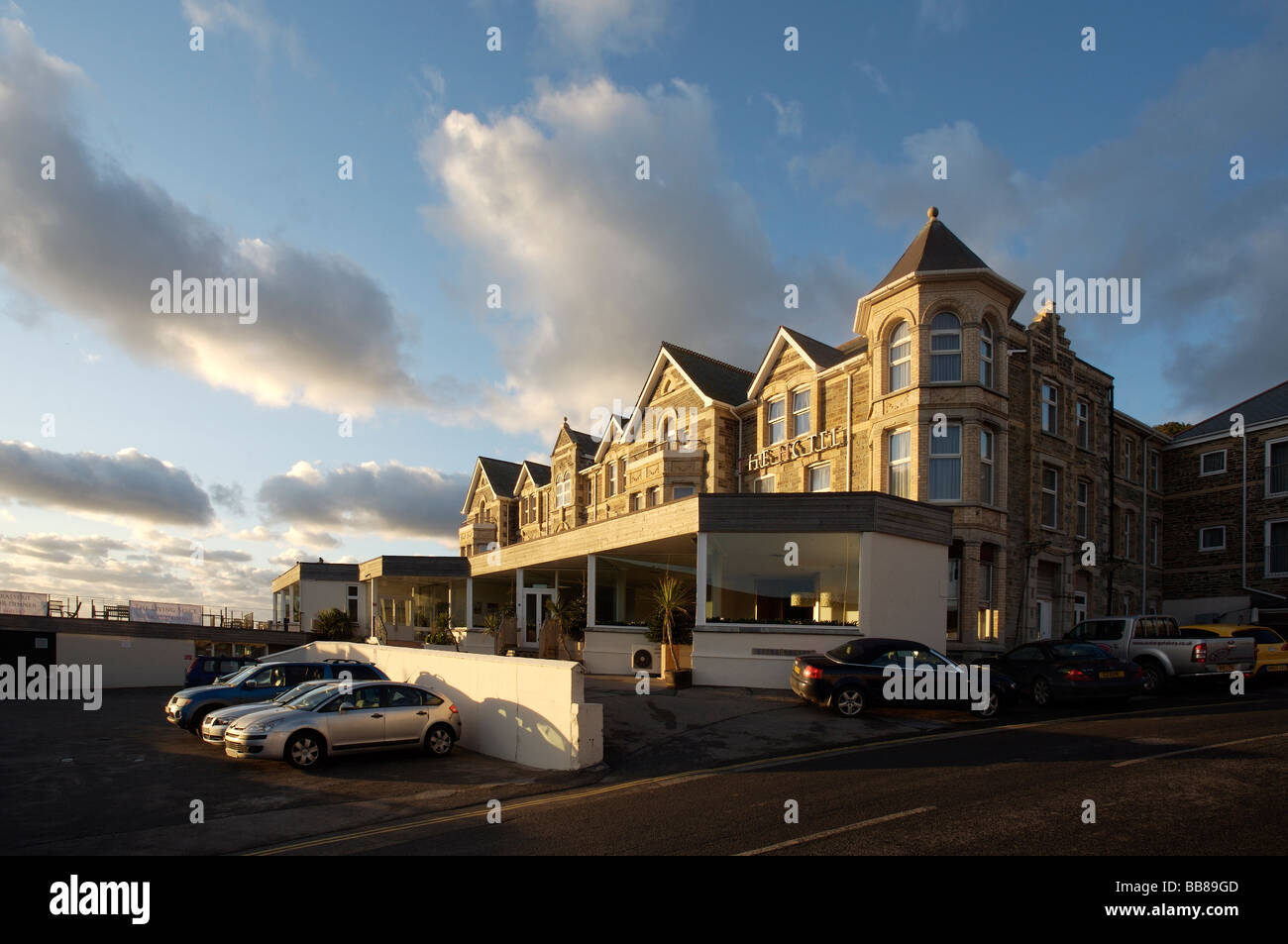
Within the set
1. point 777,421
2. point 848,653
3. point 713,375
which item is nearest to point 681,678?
point 848,653

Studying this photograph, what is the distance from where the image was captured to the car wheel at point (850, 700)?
17.0 meters

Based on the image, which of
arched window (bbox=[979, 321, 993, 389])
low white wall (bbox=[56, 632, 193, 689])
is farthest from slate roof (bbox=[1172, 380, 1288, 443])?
low white wall (bbox=[56, 632, 193, 689])

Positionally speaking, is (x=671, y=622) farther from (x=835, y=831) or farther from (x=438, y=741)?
(x=835, y=831)

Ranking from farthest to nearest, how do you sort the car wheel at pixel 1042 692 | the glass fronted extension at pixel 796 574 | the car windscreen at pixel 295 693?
the glass fronted extension at pixel 796 574 < the car wheel at pixel 1042 692 < the car windscreen at pixel 295 693

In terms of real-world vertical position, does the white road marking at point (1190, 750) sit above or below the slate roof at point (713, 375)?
below

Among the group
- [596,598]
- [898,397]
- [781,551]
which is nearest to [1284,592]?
[898,397]

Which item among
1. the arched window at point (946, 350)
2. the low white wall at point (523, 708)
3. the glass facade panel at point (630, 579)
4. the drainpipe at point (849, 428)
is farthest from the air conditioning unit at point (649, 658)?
the arched window at point (946, 350)

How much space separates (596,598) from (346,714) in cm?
1351

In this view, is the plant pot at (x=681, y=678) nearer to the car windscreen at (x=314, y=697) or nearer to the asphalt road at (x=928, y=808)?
the asphalt road at (x=928, y=808)

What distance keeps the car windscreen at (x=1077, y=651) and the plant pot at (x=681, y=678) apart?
8209 millimetres

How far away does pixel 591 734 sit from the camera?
534 inches

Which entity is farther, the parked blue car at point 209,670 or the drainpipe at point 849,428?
the drainpipe at point 849,428

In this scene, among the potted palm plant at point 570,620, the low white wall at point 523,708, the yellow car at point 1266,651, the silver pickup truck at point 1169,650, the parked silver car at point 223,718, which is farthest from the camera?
the potted palm plant at point 570,620
